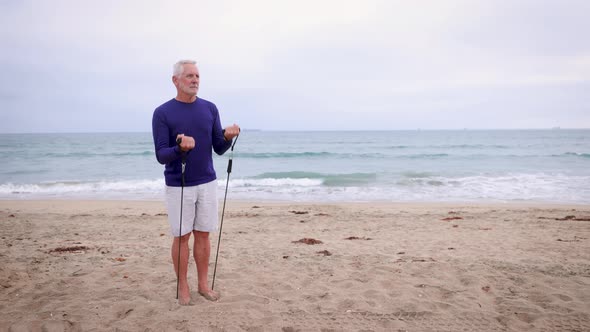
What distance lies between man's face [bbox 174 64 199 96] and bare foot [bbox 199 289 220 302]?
184cm

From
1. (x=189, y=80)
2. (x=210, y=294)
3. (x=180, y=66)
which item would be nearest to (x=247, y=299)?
(x=210, y=294)

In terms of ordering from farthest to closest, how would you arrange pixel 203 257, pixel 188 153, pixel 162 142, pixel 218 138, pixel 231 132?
pixel 203 257
pixel 218 138
pixel 231 132
pixel 188 153
pixel 162 142

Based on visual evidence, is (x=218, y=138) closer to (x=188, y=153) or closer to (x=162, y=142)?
(x=188, y=153)

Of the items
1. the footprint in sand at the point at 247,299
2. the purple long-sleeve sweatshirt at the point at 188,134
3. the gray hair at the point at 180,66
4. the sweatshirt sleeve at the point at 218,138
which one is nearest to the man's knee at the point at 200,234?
the purple long-sleeve sweatshirt at the point at 188,134

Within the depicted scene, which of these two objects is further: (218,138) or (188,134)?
(218,138)

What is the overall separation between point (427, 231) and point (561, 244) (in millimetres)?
2045

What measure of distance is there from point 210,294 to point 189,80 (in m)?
1.96

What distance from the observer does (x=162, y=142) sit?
306 cm

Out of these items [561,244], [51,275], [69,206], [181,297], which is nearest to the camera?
[181,297]

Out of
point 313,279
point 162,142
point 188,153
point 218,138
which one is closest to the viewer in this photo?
point 162,142

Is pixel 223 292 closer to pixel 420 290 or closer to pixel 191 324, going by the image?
pixel 191 324

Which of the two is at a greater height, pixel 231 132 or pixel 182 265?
pixel 231 132

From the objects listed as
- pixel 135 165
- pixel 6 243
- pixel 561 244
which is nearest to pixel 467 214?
pixel 561 244

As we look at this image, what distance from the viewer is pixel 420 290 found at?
3.76m
